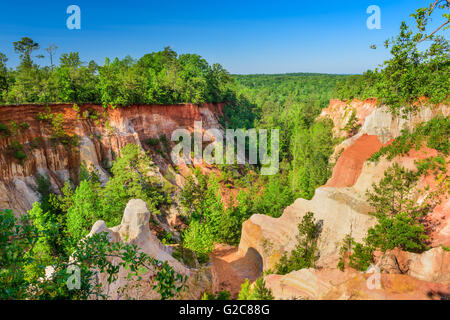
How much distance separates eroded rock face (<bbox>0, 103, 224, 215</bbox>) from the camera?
792 inches

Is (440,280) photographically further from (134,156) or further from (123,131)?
(123,131)

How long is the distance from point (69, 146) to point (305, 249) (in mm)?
23736

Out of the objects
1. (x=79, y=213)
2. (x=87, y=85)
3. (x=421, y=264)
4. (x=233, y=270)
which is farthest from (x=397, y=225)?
(x=87, y=85)

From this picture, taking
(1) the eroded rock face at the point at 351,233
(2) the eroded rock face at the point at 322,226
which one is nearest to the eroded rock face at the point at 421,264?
(1) the eroded rock face at the point at 351,233

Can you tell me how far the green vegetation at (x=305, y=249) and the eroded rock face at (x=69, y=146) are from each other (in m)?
19.3

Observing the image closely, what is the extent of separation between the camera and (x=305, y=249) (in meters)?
16.6

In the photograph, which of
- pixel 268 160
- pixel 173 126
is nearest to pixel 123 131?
pixel 173 126

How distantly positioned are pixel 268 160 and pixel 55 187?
32.6 meters

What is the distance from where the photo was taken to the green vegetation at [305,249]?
15.2 metres

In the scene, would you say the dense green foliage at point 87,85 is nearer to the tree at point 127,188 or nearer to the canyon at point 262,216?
the canyon at point 262,216

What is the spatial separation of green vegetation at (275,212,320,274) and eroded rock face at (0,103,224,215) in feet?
63.2

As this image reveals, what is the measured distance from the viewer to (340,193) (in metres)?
19.2

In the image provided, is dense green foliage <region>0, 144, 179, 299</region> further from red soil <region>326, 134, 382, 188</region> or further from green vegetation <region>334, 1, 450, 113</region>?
red soil <region>326, 134, 382, 188</region>

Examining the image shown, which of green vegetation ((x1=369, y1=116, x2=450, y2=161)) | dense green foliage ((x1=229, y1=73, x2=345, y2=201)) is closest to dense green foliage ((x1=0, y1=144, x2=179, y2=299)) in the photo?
dense green foliage ((x1=229, y1=73, x2=345, y2=201))
